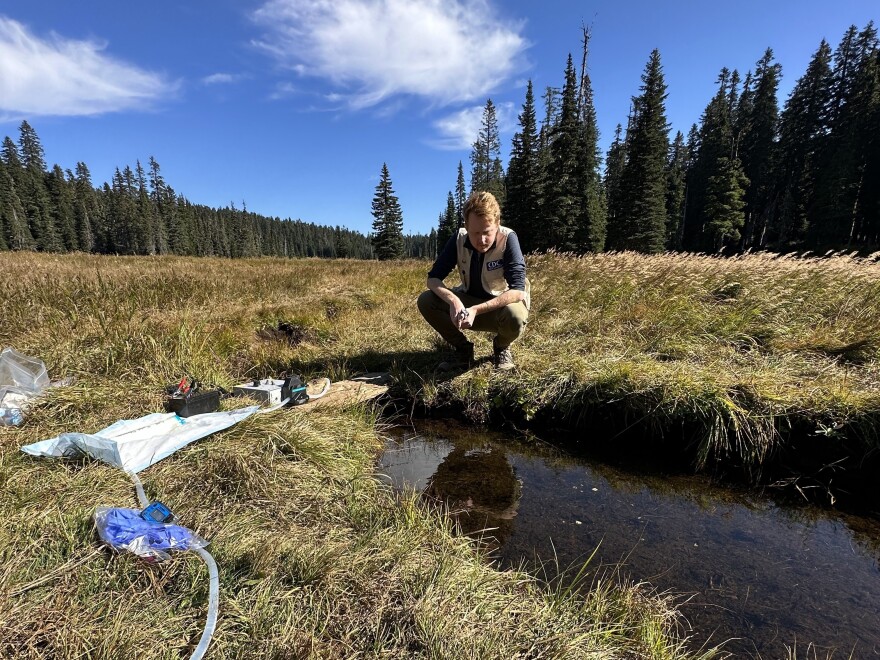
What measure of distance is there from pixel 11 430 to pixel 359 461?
2.10 meters

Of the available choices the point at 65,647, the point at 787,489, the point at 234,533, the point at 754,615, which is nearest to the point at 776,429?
the point at 787,489

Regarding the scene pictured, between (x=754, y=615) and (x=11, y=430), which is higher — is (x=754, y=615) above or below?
below

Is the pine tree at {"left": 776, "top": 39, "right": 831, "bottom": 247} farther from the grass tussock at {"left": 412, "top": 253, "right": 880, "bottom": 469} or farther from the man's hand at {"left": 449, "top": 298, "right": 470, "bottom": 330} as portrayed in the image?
the man's hand at {"left": 449, "top": 298, "right": 470, "bottom": 330}

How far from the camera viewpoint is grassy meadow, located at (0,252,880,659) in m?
1.22

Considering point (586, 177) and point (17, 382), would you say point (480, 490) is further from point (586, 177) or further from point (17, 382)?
point (586, 177)

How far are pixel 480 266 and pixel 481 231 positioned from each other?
0.46m

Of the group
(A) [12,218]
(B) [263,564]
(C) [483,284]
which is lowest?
(B) [263,564]

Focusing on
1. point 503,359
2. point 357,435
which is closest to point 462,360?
point 503,359

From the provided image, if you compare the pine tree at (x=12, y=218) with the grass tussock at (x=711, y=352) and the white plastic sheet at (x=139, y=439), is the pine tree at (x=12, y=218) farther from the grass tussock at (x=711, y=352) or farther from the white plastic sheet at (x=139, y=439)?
the grass tussock at (x=711, y=352)

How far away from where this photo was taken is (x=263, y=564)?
1.41 metres

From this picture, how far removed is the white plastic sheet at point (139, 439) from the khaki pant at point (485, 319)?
2014mm

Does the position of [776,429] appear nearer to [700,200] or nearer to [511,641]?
[511,641]

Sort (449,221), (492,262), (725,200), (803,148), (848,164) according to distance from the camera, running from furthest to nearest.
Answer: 1. (449,221)
2. (803,148)
3. (725,200)
4. (848,164)
5. (492,262)

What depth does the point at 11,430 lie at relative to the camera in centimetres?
228
